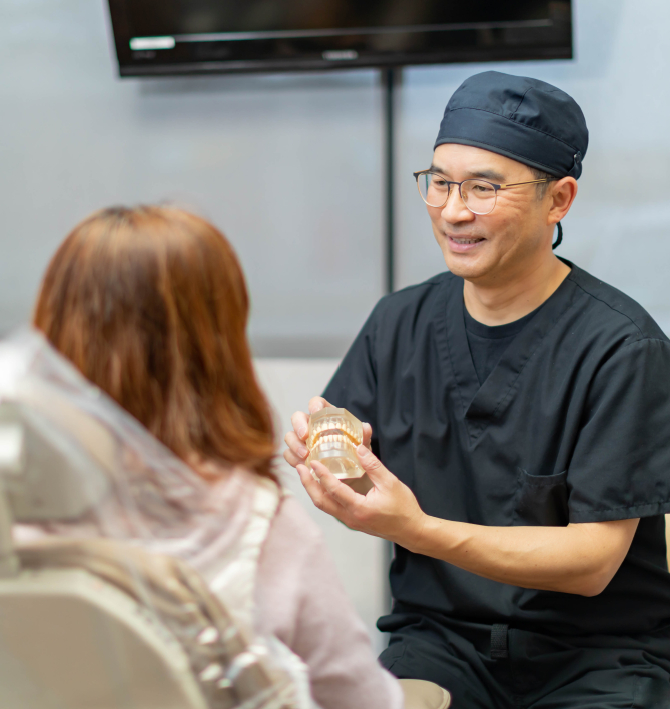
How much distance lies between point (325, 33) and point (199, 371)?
50.5 inches

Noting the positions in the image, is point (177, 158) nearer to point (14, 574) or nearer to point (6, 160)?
point (6, 160)

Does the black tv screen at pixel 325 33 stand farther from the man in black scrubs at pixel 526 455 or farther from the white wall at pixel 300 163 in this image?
the man in black scrubs at pixel 526 455

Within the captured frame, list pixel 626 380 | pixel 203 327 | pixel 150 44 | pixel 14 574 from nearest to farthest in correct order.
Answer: pixel 14 574 → pixel 203 327 → pixel 626 380 → pixel 150 44

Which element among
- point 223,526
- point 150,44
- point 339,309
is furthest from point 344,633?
point 150,44

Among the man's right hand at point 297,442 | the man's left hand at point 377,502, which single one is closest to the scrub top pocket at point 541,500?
the man's left hand at point 377,502

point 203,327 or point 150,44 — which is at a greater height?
point 150,44

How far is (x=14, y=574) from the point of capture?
580mm

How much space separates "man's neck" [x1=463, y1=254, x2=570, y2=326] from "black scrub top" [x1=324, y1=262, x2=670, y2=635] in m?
0.03

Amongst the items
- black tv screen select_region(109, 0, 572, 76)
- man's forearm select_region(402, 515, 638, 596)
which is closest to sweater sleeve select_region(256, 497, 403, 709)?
man's forearm select_region(402, 515, 638, 596)

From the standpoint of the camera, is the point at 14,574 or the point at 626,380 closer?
the point at 14,574

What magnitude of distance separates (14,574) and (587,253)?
163cm

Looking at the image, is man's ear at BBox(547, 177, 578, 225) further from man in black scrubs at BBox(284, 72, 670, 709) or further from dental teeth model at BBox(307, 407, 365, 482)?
dental teeth model at BBox(307, 407, 365, 482)

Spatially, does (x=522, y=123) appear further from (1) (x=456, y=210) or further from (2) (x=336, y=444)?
(2) (x=336, y=444)

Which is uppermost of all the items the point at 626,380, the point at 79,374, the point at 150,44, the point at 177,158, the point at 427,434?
the point at 150,44
